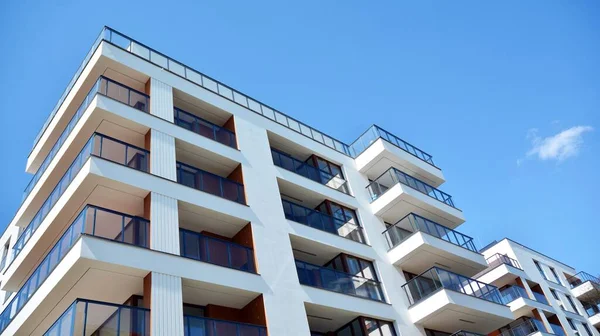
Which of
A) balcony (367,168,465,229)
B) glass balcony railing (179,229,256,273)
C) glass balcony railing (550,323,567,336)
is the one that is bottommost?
glass balcony railing (179,229,256,273)

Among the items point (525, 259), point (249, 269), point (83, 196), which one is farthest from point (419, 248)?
point (525, 259)

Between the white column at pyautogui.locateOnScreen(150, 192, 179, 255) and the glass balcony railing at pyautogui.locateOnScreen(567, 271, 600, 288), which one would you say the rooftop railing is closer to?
the white column at pyautogui.locateOnScreen(150, 192, 179, 255)

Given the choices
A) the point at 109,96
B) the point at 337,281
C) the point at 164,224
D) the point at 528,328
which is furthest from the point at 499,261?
the point at 109,96

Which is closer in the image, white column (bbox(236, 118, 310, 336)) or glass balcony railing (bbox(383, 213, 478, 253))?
white column (bbox(236, 118, 310, 336))

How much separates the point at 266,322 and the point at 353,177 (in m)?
11.5

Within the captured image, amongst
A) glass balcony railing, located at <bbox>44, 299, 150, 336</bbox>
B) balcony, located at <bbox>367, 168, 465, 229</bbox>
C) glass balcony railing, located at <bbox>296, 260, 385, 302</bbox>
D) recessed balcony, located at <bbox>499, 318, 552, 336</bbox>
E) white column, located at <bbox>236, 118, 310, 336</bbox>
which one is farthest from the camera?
recessed balcony, located at <bbox>499, 318, 552, 336</bbox>

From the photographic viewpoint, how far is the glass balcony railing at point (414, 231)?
22781 mm

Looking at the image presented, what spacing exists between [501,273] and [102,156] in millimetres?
28125

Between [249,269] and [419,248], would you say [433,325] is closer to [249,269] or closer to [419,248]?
[419,248]

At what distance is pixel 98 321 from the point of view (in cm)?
1190

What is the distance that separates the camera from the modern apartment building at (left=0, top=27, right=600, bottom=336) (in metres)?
13.7

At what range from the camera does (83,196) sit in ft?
49.5

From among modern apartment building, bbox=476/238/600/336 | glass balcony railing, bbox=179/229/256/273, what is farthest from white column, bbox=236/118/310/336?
modern apartment building, bbox=476/238/600/336

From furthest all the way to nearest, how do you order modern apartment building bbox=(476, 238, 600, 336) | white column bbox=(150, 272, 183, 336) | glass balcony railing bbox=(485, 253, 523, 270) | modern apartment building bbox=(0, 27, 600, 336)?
1. glass balcony railing bbox=(485, 253, 523, 270)
2. modern apartment building bbox=(476, 238, 600, 336)
3. modern apartment building bbox=(0, 27, 600, 336)
4. white column bbox=(150, 272, 183, 336)
